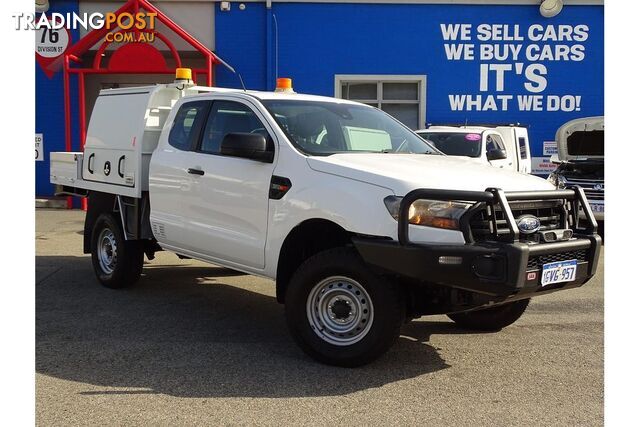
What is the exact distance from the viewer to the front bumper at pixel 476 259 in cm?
397

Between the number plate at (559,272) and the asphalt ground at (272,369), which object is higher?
the number plate at (559,272)

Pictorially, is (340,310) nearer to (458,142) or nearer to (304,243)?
(304,243)

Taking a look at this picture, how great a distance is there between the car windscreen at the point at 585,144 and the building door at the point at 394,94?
4946mm

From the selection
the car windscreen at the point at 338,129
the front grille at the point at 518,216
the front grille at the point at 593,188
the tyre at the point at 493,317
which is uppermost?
the car windscreen at the point at 338,129

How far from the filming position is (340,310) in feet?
15.2

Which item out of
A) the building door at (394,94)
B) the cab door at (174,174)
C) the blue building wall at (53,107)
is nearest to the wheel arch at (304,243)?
the cab door at (174,174)

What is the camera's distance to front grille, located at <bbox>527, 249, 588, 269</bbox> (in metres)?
4.13

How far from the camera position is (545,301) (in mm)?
6859

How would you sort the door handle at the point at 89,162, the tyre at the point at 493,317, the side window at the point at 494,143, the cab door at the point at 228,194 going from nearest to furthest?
the cab door at the point at 228,194
the tyre at the point at 493,317
the door handle at the point at 89,162
the side window at the point at 494,143

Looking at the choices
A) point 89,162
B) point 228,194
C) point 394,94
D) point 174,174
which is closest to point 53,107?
point 394,94

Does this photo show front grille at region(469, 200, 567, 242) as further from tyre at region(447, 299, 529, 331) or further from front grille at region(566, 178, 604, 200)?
front grille at region(566, 178, 604, 200)

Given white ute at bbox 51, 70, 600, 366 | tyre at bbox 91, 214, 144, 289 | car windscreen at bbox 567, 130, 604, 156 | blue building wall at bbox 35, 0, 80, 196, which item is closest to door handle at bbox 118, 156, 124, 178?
white ute at bbox 51, 70, 600, 366

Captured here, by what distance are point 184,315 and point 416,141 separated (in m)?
2.71

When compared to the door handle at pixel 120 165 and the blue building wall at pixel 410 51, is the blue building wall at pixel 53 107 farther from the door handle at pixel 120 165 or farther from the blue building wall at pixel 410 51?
the door handle at pixel 120 165
